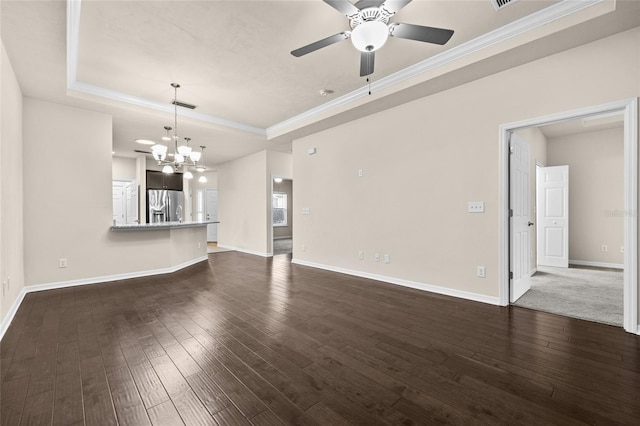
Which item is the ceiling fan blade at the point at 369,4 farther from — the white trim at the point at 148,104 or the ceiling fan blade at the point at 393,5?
the white trim at the point at 148,104

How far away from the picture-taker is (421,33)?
7.38 ft

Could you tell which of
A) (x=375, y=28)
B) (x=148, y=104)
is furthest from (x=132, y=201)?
(x=375, y=28)

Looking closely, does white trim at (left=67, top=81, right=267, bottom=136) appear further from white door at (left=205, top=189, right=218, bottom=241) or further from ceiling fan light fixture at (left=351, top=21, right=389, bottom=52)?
white door at (left=205, top=189, right=218, bottom=241)

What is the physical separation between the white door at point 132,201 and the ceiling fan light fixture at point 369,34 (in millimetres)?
8541

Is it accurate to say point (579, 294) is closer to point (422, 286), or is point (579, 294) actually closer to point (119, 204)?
point (422, 286)

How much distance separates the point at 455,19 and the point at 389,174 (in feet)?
7.16

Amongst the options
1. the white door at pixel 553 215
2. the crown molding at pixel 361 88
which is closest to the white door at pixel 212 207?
the crown molding at pixel 361 88

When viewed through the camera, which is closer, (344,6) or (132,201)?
(344,6)

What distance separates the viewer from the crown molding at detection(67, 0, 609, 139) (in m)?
2.53

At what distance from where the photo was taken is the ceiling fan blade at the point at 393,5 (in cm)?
198

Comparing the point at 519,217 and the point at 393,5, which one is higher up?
the point at 393,5

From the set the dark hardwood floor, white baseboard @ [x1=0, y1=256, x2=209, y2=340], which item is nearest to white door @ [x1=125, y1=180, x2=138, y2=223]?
white baseboard @ [x1=0, y1=256, x2=209, y2=340]

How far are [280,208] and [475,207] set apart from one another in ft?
30.3

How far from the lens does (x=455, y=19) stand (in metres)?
2.71
